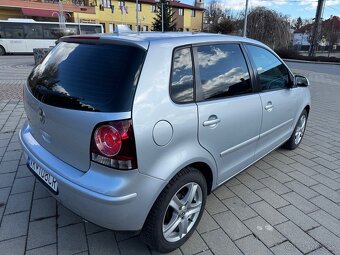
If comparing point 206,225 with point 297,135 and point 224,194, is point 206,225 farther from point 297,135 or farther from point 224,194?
point 297,135

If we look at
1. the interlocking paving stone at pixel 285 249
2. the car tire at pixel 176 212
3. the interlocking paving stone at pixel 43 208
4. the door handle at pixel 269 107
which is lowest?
the interlocking paving stone at pixel 285 249

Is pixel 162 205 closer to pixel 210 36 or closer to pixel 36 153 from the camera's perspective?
pixel 36 153

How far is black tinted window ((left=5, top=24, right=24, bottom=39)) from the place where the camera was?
21891 mm

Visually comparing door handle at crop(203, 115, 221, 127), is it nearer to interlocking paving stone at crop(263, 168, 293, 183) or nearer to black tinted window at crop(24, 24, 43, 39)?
interlocking paving stone at crop(263, 168, 293, 183)

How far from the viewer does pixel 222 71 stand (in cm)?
254

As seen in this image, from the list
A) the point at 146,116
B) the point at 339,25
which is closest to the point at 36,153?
the point at 146,116

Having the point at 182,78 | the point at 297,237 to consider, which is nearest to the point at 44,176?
the point at 182,78

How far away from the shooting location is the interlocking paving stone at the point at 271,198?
296 cm

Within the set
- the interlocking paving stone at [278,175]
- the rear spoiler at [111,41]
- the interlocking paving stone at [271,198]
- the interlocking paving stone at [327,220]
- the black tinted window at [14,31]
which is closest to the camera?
the rear spoiler at [111,41]

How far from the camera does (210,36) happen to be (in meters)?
2.56

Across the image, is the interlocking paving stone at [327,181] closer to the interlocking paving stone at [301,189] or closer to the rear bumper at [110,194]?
the interlocking paving stone at [301,189]

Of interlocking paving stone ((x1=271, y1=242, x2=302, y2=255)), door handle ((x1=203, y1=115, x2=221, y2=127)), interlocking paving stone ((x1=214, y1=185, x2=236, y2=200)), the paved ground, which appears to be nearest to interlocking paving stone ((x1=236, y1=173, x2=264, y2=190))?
the paved ground

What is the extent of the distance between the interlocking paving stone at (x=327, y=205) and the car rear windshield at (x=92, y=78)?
2399 mm

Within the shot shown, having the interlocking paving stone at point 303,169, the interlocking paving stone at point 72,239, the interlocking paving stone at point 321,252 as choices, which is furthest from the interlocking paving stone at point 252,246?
the interlocking paving stone at point 303,169
